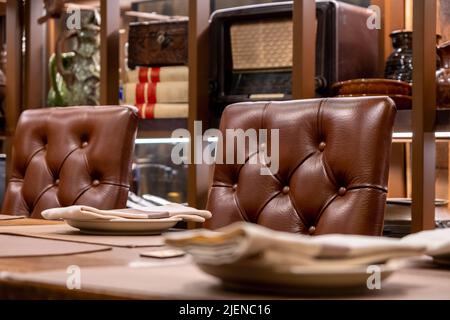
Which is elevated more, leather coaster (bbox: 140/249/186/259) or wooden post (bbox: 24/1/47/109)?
wooden post (bbox: 24/1/47/109)

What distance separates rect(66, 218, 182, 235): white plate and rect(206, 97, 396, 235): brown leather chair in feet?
1.09

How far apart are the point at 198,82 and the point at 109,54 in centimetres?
49

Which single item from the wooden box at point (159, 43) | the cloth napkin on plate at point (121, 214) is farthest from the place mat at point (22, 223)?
the wooden box at point (159, 43)

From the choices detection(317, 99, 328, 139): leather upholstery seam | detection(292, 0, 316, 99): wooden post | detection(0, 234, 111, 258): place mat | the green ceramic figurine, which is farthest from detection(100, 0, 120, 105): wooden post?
detection(0, 234, 111, 258): place mat

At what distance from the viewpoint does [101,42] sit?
120 inches

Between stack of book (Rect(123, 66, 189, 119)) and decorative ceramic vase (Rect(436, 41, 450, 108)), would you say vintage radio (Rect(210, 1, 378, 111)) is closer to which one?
stack of book (Rect(123, 66, 189, 119))

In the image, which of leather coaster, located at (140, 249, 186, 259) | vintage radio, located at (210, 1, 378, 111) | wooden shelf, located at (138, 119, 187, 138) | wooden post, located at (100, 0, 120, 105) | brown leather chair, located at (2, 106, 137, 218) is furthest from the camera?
wooden post, located at (100, 0, 120, 105)

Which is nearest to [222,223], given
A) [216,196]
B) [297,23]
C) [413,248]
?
[216,196]

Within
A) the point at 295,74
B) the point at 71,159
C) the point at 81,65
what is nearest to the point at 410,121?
the point at 295,74

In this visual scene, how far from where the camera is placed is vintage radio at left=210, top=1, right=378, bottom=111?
2.51 meters

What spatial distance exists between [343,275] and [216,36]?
2.08m

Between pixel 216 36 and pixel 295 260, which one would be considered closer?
pixel 295 260

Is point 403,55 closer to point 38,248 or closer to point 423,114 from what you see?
point 423,114
